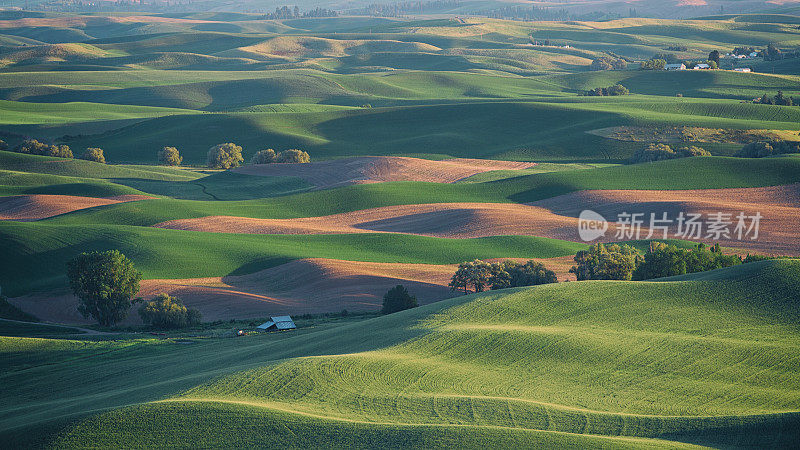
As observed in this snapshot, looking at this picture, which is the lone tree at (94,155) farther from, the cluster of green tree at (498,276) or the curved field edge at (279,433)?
the curved field edge at (279,433)

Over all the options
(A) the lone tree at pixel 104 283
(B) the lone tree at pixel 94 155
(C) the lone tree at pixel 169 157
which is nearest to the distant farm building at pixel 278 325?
(A) the lone tree at pixel 104 283

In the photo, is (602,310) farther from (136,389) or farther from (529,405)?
(136,389)

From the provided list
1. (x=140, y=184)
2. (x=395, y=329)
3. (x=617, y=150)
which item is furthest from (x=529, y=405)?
(x=617, y=150)

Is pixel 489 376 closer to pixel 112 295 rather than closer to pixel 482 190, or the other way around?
pixel 112 295

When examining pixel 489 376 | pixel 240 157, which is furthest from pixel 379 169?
pixel 489 376

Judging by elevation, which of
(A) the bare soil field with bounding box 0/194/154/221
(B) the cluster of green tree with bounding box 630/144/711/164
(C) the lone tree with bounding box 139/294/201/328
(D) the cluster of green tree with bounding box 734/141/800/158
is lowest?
(C) the lone tree with bounding box 139/294/201/328

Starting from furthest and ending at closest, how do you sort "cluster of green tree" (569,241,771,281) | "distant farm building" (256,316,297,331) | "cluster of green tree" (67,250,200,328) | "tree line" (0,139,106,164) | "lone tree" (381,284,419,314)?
"tree line" (0,139,106,164), "cluster of green tree" (569,241,771,281), "cluster of green tree" (67,250,200,328), "lone tree" (381,284,419,314), "distant farm building" (256,316,297,331)

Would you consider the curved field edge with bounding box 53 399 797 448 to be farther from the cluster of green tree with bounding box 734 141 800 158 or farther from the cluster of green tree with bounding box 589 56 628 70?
the cluster of green tree with bounding box 589 56 628 70

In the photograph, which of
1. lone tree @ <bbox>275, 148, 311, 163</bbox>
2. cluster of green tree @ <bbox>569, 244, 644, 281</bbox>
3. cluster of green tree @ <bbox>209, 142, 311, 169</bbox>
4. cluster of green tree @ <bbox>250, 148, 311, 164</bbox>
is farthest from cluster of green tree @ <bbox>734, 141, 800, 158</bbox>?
cluster of green tree @ <bbox>209, 142, 311, 169</bbox>
